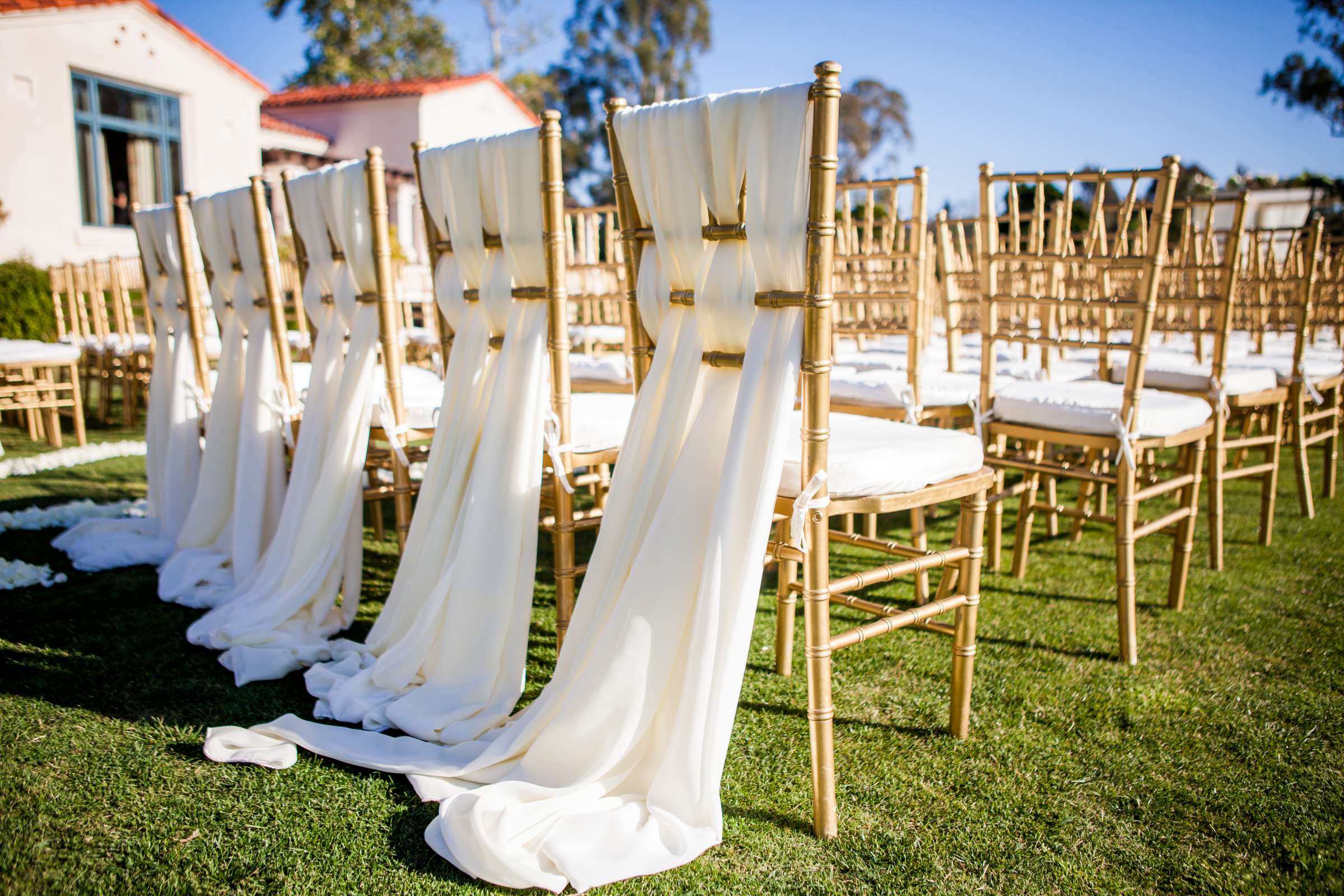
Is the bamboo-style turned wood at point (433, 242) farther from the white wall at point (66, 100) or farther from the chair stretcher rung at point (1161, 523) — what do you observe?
the white wall at point (66, 100)

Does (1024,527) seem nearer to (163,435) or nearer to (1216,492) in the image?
(1216,492)

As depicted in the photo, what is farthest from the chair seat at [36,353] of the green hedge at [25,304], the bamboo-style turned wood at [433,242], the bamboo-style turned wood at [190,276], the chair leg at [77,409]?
the bamboo-style turned wood at [433,242]

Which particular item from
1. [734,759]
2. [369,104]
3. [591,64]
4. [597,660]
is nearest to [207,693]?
[597,660]

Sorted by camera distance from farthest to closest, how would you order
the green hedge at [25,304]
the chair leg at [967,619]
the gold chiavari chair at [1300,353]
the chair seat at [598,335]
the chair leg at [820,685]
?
the green hedge at [25,304]
the chair seat at [598,335]
the gold chiavari chair at [1300,353]
the chair leg at [967,619]
the chair leg at [820,685]

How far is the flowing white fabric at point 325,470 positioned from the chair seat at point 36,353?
3.54 meters

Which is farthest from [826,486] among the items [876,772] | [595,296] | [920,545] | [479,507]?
[595,296]

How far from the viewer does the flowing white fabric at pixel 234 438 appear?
3.08m

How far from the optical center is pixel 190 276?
3416mm

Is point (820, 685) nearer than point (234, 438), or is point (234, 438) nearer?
point (820, 685)

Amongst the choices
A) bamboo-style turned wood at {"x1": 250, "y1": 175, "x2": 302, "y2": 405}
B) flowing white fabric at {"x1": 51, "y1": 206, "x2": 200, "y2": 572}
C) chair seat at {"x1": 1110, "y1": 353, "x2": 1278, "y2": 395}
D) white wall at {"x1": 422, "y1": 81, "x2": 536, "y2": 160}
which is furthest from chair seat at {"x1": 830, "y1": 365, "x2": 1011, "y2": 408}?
white wall at {"x1": 422, "y1": 81, "x2": 536, "y2": 160}

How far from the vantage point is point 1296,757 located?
6.68 feet

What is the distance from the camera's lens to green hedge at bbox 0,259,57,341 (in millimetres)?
8414

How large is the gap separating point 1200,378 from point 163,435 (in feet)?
14.3

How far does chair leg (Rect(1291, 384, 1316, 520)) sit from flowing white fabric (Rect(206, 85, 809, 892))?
3689 millimetres
